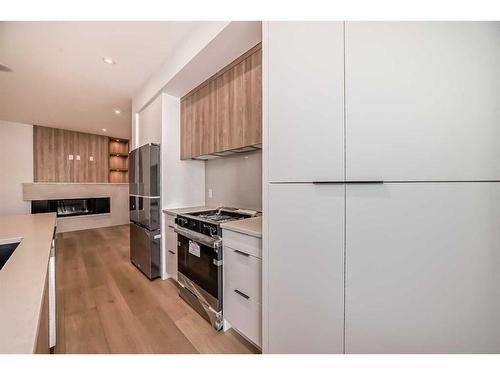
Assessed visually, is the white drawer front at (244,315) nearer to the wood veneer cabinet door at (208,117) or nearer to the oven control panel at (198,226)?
the oven control panel at (198,226)

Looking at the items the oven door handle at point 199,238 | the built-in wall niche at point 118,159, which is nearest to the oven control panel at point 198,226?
the oven door handle at point 199,238

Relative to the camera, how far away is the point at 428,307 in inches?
35.2

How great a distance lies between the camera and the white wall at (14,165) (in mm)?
4328

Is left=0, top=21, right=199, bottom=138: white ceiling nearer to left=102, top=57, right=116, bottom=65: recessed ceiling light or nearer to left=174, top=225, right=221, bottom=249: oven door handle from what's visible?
left=102, top=57, right=116, bottom=65: recessed ceiling light

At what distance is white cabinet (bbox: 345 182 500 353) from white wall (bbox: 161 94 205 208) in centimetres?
212

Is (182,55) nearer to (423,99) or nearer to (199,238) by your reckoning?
(199,238)

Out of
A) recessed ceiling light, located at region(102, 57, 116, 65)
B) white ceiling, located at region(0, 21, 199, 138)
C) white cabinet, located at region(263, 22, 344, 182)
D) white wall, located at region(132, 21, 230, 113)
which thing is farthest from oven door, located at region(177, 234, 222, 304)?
recessed ceiling light, located at region(102, 57, 116, 65)

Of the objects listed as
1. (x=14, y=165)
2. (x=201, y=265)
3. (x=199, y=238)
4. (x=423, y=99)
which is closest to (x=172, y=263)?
(x=201, y=265)

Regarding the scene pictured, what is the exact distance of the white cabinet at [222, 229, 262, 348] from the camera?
1.36 meters

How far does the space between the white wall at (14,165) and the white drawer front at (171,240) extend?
4.37m

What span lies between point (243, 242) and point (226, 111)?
4.10 feet

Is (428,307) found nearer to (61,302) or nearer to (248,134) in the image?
(248,134)
